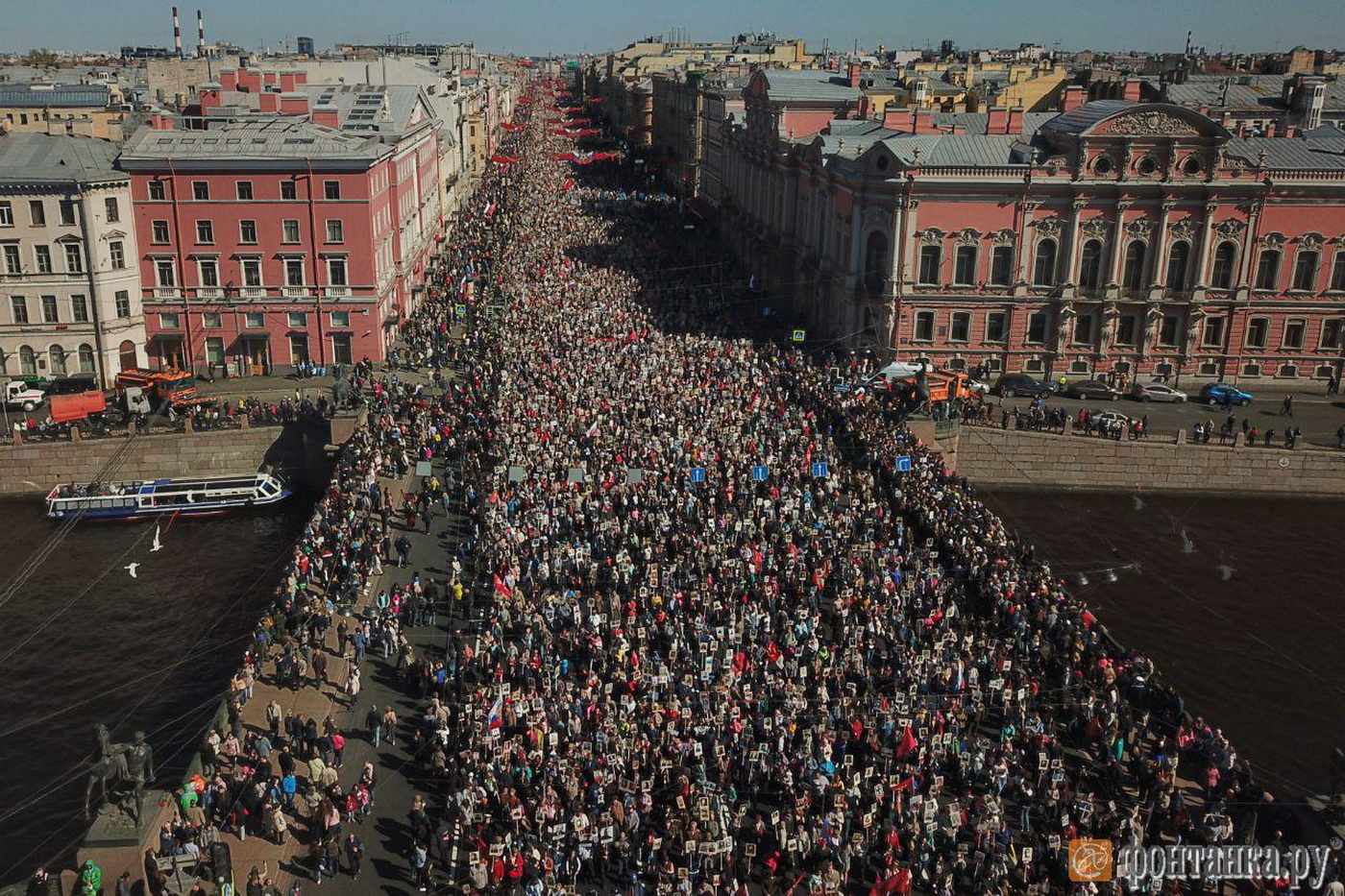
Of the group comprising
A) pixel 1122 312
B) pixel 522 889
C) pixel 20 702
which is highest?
pixel 1122 312

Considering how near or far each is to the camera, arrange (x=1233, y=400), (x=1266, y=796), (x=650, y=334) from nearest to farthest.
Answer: (x=1266, y=796) → (x=1233, y=400) → (x=650, y=334)

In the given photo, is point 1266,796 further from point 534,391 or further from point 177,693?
point 534,391

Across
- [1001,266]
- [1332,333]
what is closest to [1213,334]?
[1332,333]

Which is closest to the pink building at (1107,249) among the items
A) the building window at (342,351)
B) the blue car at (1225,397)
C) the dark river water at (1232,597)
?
the blue car at (1225,397)

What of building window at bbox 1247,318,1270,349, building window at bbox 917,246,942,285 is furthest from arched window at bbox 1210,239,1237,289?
building window at bbox 917,246,942,285

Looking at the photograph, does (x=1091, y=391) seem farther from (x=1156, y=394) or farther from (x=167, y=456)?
(x=167, y=456)

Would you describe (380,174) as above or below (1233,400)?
above

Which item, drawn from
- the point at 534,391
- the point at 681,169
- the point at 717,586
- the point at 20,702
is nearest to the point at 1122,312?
the point at 534,391
